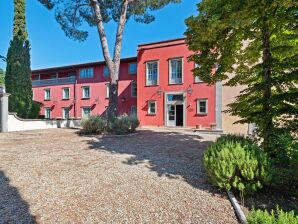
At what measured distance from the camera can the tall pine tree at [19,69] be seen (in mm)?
17609

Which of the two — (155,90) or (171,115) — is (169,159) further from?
(155,90)

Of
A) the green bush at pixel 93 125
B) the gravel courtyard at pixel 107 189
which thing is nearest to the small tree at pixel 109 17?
Answer: the green bush at pixel 93 125

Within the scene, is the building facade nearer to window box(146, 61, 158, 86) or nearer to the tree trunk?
window box(146, 61, 158, 86)

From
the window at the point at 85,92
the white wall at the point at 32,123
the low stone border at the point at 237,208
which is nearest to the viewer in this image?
the low stone border at the point at 237,208

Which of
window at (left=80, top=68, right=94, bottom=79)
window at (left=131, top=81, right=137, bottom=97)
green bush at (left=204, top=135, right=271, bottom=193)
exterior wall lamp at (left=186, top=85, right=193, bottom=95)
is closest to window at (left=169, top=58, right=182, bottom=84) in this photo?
exterior wall lamp at (left=186, top=85, right=193, bottom=95)

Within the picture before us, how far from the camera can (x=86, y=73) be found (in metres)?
28.7

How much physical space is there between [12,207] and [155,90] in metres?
18.7

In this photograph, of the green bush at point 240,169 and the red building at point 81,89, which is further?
the red building at point 81,89

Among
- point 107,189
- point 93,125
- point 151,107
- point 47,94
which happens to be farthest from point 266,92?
point 47,94

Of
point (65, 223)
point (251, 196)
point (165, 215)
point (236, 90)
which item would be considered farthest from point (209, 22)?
point (236, 90)

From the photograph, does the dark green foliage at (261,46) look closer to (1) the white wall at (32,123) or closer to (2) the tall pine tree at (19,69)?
(1) the white wall at (32,123)

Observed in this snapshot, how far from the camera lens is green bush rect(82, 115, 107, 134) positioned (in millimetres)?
12164

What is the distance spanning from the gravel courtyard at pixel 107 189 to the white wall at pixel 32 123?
8.39m

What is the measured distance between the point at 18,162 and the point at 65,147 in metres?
2.17
